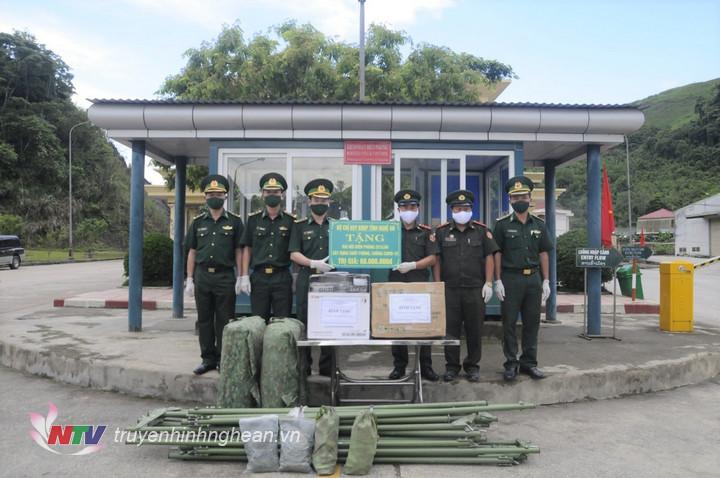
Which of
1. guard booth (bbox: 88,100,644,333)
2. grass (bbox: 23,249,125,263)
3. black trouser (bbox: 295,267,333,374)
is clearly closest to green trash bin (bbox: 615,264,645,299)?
guard booth (bbox: 88,100,644,333)

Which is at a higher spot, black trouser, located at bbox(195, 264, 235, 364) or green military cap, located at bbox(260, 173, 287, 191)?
green military cap, located at bbox(260, 173, 287, 191)

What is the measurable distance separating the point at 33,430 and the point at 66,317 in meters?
5.36

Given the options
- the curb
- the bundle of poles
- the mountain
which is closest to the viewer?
the bundle of poles

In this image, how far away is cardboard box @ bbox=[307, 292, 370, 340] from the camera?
423 cm

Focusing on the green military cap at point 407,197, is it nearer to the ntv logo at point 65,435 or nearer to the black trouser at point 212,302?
the black trouser at point 212,302

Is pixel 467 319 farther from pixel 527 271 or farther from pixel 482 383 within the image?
pixel 527 271

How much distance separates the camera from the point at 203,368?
17.0ft

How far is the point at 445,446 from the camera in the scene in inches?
144

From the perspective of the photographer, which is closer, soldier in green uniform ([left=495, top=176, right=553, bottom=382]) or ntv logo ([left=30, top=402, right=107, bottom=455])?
ntv logo ([left=30, top=402, right=107, bottom=455])

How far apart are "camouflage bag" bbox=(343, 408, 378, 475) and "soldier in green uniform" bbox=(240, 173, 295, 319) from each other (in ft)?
5.95

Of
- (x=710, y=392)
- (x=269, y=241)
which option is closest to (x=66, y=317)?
(x=269, y=241)

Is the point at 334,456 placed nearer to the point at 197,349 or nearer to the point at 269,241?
the point at 269,241

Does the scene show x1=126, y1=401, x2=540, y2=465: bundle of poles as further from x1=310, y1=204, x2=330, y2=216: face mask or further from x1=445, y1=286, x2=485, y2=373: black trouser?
x1=310, y1=204, x2=330, y2=216: face mask

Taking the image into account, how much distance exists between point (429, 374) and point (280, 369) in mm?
1652
